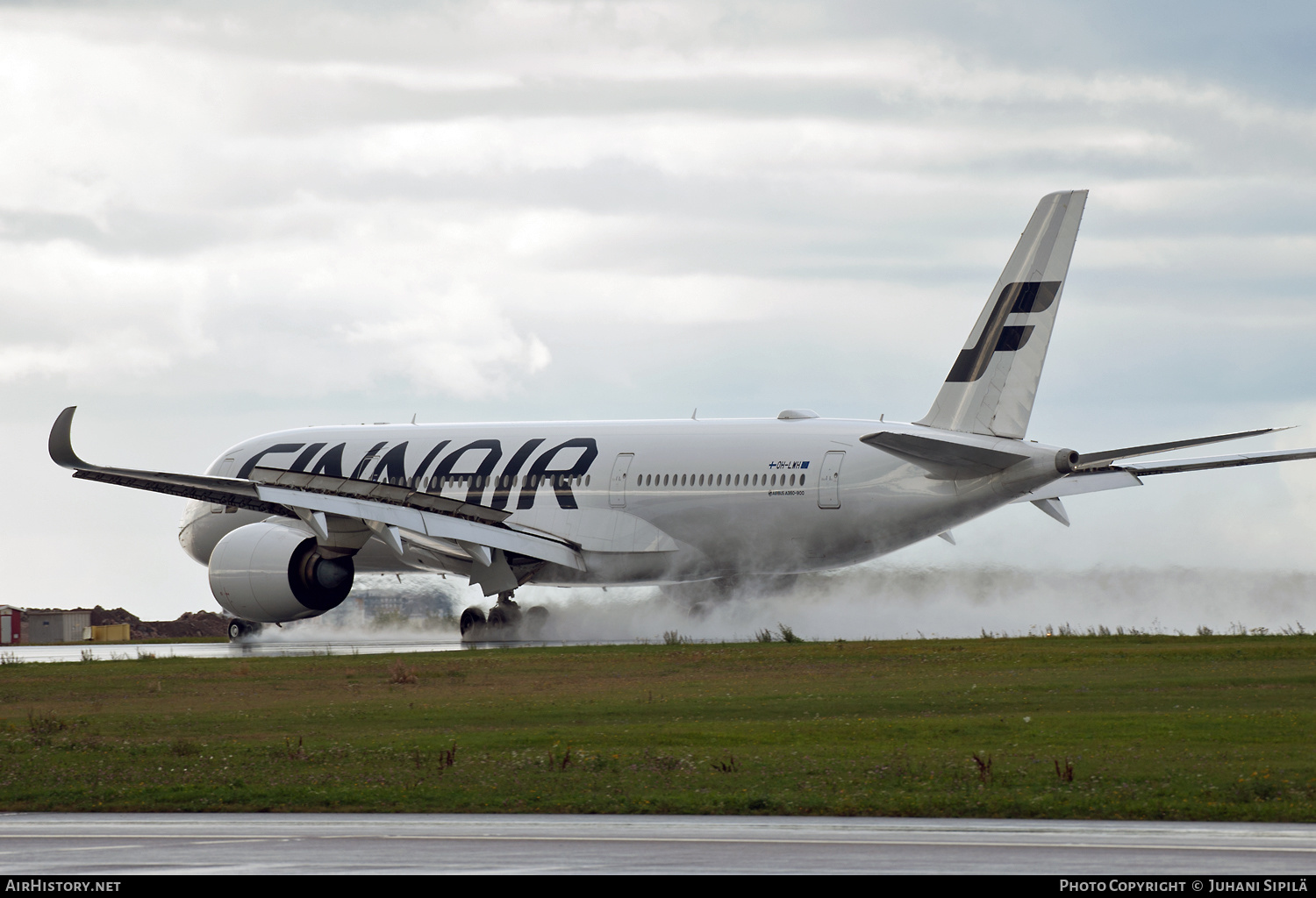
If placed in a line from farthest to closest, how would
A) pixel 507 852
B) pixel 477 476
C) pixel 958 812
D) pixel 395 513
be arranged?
pixel 477 476, pixel 395 513, pixel 958 812, pixel 507 852

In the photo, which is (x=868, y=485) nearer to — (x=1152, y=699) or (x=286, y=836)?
(x=1152, y=699)

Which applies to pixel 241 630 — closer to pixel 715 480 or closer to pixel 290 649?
pixel 290 649

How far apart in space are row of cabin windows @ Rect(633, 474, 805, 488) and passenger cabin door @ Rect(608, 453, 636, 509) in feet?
1.32

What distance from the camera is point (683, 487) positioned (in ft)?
128

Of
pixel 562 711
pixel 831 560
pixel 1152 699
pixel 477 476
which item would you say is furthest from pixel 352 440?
pixel 1152 699

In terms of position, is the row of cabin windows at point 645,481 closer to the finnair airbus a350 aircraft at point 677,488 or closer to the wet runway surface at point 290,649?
the finnair airbus a350 aircraft at point 677,488

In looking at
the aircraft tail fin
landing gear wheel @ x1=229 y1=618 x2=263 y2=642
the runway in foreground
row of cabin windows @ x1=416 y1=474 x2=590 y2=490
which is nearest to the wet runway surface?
landing gear wheel @ x1=229 y1=618 x2=263 y2=642

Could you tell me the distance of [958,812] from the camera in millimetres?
14203

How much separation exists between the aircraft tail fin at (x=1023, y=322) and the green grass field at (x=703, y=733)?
200 inches

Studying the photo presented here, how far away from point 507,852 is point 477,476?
31.0 metres

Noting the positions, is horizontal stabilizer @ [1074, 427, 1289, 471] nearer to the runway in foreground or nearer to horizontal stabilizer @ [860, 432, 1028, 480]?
horizontal stabilizer @ [860, 432, 1028, 480]

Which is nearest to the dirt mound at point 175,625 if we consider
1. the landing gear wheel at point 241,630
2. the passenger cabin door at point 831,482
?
the landing gear wheel at point 241,630

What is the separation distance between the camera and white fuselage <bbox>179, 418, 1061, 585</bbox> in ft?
119

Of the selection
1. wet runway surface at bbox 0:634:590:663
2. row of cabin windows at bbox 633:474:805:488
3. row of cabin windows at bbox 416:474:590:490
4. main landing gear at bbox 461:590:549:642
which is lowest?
wet runway surface at bbox 0:634:590:663
